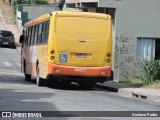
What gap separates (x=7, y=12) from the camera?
7562 cm

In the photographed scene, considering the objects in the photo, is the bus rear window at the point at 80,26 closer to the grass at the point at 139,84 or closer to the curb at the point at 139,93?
the curb at the point at 139,93

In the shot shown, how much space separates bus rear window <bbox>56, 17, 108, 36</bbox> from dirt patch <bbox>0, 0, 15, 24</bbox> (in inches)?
1916

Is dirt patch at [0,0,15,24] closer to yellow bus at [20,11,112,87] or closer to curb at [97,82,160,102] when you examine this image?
curb at [97,82,160,102]

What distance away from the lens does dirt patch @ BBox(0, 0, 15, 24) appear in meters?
72.0

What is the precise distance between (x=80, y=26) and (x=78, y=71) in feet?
5.63

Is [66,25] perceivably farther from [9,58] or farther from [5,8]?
[5,8]

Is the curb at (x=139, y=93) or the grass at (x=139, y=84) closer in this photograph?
the curb at (x=139, y=93)

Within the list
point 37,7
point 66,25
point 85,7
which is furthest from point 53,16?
point 37,7

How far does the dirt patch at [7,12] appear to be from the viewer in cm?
7200

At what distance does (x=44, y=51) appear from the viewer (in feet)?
78.0

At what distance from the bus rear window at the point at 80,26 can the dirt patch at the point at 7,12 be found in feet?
160

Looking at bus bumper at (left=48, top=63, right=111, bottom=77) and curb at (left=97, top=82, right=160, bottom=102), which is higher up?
bus bumper at (left=48, top=63, right=111, bottom=77)

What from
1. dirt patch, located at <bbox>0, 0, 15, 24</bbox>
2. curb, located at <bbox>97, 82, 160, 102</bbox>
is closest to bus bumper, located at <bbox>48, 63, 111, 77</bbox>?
curb, located at <bbox>97, 82, 160, 102</bbox>

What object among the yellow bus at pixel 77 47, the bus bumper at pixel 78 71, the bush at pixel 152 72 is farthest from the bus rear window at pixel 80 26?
the bush at pixel 152 72
